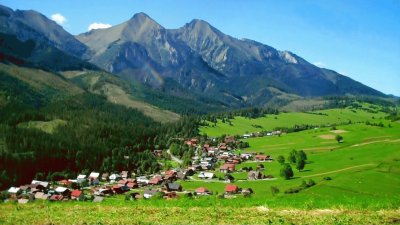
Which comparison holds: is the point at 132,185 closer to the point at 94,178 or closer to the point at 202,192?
the point at 94,178

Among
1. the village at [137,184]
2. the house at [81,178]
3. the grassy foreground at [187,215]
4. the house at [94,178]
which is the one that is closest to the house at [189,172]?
the village at [137,184]

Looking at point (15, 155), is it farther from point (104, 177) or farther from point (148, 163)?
point (148, 163)

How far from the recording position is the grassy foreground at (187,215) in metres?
24.9

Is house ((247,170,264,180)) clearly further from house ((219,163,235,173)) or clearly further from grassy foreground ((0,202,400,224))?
grassy foreground ((0,202,400,224))

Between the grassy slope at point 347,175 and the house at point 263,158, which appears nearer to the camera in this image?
the grassy slope at point 347,175

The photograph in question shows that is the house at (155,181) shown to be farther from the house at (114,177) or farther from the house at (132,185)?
the house at (114,177)

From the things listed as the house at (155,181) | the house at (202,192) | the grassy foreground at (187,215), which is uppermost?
the grassy foreground at (187,215)

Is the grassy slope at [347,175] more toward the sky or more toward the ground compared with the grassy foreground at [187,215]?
more toward the ground

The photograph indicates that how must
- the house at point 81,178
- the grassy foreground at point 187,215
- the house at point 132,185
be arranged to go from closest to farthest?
the grassy foreground at point 187,215, the house at point 132,185, the house at point 81,178

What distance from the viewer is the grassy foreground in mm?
24938

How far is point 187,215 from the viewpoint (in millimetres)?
27125

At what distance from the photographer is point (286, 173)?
13388 centimetres

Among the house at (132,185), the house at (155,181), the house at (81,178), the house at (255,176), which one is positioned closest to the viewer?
the house at (132,185)

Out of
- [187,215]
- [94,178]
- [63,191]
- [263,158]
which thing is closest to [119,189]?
[63,191]
